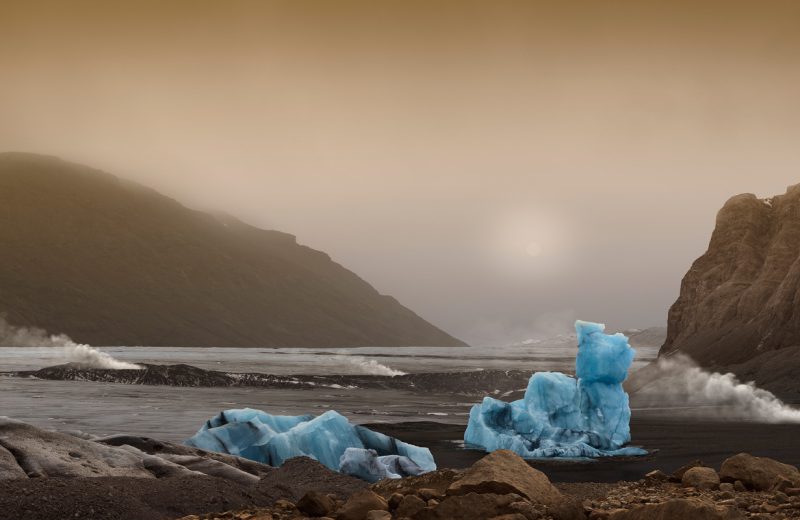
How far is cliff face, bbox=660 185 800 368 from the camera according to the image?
5541cm

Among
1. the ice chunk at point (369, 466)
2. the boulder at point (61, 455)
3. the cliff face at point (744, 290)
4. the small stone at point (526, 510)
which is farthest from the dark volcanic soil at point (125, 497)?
the cliff face at point (744, 290)

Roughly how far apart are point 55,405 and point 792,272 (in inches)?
1834

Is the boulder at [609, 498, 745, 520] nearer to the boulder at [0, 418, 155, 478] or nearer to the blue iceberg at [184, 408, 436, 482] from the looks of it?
the boulder at [0, 418, 155, 478]

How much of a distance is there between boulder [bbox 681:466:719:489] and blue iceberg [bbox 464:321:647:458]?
11.0 metres

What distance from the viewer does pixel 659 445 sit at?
27016mm

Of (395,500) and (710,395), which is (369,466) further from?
(710,395)

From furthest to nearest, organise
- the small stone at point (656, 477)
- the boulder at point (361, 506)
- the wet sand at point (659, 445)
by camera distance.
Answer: the wet sand at point (659, 445) < the small stone at point (656, 477) < the boulder at point (361, 506)

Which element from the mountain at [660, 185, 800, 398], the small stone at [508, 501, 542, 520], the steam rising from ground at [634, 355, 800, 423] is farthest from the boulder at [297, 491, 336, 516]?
the mountain at [660, 185, 800, 398]

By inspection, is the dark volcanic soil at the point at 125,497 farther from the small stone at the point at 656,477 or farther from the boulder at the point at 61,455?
the small stone at the point at 656,477

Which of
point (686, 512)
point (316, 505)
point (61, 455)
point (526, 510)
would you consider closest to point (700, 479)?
point (526, 510)

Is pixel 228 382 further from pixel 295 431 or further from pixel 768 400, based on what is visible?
pixel 295 431

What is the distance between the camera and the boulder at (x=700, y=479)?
13.8 m


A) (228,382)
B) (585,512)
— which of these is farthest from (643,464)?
(228,382)

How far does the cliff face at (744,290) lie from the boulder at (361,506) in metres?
45.4
